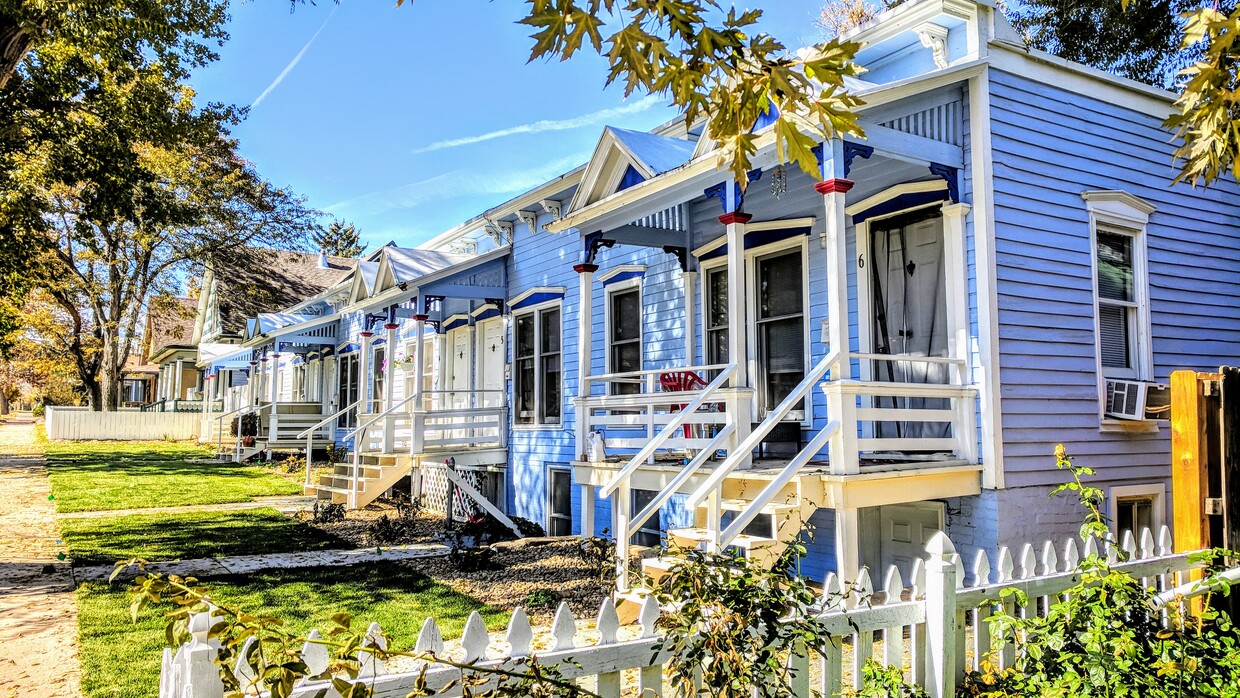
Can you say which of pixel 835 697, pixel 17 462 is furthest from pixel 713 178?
pixel 17 462

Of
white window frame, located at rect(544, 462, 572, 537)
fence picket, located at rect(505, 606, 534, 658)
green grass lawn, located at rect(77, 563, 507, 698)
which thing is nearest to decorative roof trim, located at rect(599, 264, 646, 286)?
white window frame, located at rect(544, 462, 572, 537)

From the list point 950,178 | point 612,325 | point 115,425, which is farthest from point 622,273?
point 115,425

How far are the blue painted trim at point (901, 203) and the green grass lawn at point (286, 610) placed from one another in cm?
524

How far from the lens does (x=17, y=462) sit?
880 inches

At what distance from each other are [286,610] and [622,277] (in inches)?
249

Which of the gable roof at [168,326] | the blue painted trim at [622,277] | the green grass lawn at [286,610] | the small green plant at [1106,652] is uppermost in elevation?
the gable roof at [168,326]

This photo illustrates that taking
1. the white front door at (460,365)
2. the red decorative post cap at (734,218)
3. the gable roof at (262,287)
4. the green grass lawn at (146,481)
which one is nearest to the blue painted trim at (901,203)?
the red decorative post cap at (734,218)

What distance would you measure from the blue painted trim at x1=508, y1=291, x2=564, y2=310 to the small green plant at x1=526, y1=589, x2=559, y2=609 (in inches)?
232

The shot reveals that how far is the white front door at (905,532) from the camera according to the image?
309 inches

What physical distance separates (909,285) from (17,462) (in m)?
24.1

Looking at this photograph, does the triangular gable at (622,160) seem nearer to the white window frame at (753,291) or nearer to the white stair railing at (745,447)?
the white window frame at (753,291)

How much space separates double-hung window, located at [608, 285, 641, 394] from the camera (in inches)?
452

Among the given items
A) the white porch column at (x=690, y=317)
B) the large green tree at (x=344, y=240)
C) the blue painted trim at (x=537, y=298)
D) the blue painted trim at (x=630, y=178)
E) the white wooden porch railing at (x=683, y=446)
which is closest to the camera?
the white wooden porch railing at (x=683, y=446)

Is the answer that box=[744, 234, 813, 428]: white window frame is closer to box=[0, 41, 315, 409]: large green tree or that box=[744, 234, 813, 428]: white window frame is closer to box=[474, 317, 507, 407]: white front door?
box=[474, 317, 507, 407]: white front door
